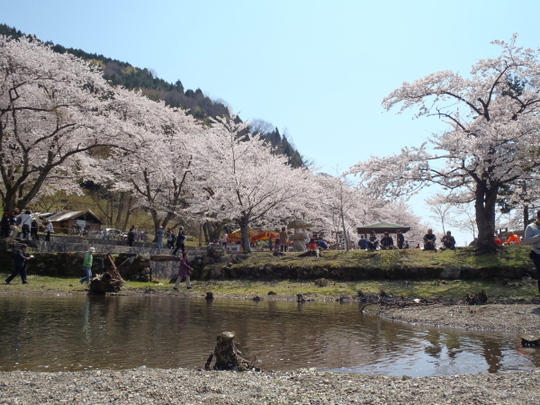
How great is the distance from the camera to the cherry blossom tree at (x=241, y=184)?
32219 millimetres

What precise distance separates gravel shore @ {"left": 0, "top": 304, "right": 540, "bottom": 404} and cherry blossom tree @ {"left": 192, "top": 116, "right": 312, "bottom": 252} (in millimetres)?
23877

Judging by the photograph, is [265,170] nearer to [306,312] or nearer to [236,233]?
[236,233]

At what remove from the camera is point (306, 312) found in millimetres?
15039

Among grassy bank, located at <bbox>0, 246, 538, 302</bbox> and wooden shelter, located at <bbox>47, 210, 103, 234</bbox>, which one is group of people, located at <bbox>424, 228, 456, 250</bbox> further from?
wooden shelter, located at <bbox>47, 210, 103, 234</bbox>

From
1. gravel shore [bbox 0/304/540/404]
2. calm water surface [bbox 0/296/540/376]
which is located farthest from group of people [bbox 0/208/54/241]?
gravel shore [bbox 0/304/540/404]

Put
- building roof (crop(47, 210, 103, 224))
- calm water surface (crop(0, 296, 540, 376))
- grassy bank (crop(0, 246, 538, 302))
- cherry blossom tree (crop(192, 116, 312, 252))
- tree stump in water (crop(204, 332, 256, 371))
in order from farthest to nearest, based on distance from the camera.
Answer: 1. building roof (crop(47, 210, 103, 224))
2. cherry blossom tree (crop(192, 116, 312, 252))
3. grassy bank (crop(0, 246, 538, 302))
4. calm water surface (crop(0, 296, 540, 376))
5. tree stump in water (crop(204, 332, 256, 371))

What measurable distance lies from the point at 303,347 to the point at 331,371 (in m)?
1.99

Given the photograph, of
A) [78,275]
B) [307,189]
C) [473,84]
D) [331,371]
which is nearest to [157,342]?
[331,371]

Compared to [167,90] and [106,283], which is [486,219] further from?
[167,90]

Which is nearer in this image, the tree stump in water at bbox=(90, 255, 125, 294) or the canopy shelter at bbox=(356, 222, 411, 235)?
the tree stump in water at bbox=(90, 255, 125, 294)

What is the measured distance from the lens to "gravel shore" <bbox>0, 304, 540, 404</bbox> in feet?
18.1

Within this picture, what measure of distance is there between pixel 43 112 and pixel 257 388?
27.4 metres

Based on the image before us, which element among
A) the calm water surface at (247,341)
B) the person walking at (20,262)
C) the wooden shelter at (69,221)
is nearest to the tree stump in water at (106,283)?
the person walking at (20,262)

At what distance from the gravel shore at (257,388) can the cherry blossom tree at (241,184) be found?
23.9 metres
